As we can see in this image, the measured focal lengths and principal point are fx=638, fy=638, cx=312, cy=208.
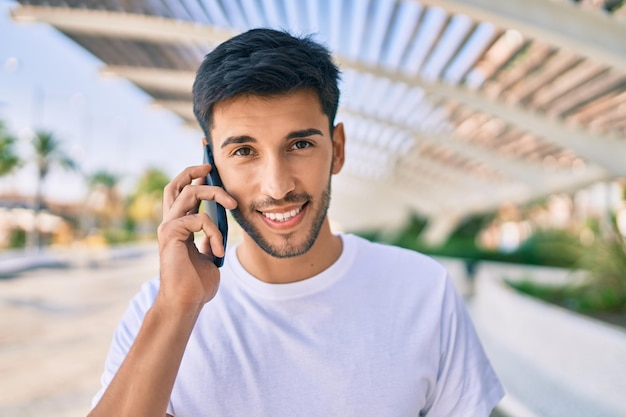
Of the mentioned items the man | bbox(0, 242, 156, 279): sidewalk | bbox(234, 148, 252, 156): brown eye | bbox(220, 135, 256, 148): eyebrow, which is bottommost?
the man

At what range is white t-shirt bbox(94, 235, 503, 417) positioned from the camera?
1858 millimetres

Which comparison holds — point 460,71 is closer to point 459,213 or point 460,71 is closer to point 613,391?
point 613,391

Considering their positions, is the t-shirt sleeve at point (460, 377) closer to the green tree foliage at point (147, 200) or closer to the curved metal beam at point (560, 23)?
the curved metal beam at point (560, 23)

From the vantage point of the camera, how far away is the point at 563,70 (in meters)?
9.10

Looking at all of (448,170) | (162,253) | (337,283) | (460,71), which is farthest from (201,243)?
(448,170)

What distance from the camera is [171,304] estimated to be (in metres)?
1.74

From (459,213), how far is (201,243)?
26454 mm

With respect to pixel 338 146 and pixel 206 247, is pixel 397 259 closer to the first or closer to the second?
pixel 338 146

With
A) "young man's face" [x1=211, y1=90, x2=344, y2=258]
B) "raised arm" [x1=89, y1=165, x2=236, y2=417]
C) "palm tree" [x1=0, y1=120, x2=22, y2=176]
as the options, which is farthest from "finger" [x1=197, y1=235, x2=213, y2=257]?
"palm tree" [x1=0, y1=120, x2=22, y2=176]

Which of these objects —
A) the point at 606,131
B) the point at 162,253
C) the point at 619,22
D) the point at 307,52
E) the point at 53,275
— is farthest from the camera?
the point at 53,275

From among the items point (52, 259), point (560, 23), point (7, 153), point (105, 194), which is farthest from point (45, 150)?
point (560, 23)

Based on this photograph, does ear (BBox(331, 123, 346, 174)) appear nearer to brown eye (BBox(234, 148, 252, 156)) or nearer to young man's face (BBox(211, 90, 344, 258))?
young man's face (BBox(211, 90, 344, 258))

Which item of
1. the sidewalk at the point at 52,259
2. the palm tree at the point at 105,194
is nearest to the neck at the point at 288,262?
the sidewalk at the point at 52,259

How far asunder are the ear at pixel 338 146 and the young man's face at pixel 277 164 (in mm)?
180
